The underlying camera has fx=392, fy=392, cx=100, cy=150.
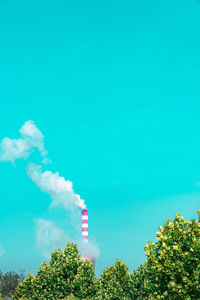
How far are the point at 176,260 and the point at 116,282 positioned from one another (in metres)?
24.5

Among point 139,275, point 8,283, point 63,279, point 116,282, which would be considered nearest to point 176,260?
point 139,275

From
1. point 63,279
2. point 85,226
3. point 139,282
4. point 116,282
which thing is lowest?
point 139,282

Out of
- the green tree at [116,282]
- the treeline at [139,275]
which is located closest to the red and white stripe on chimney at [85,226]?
the treeline at [139,275]

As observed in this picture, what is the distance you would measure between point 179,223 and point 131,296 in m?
22.1

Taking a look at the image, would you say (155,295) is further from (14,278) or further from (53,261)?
(14,278)

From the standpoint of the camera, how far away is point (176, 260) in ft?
93.2

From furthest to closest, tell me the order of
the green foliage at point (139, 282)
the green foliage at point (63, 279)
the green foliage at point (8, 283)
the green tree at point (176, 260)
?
the green foliage at point (8, 283)
the green foliage at point (63, 279)
the green foliage at point (139, 282)
the green tree at point (176, 260)

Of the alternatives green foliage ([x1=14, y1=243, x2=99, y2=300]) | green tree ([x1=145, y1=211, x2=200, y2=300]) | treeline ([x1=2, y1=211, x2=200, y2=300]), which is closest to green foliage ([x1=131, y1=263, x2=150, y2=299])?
treeline ([x1=2, y1=211, x2=200, y2=300])

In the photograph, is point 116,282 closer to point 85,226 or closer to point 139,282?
point 139,282

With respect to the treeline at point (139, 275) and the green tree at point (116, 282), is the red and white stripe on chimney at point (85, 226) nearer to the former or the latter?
the treeline at point (139, 275)

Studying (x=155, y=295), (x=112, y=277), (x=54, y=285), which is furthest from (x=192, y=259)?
(x=54, y=285)

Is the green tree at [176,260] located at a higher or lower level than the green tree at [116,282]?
lower

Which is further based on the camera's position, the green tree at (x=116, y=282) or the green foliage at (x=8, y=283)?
the green foliage at (x=8, y=283)

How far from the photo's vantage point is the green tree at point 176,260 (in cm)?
2795
